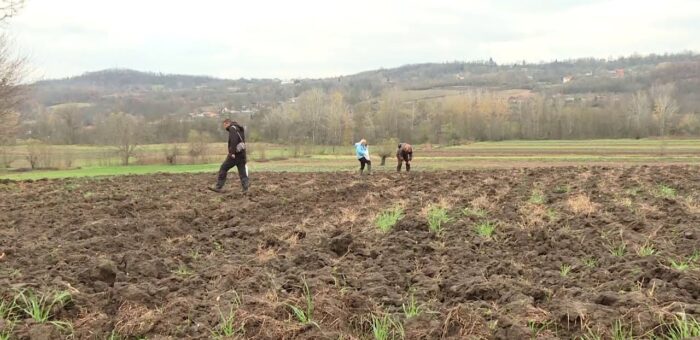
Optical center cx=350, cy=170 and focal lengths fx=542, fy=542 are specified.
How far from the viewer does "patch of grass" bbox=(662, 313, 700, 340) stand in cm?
383

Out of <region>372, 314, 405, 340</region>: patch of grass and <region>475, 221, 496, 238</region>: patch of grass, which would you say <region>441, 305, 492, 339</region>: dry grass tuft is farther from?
<region>475, 221, 496, 238</region>: patch of grass

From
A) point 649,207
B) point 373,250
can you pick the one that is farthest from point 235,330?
point 649,207

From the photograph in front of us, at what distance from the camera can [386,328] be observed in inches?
171

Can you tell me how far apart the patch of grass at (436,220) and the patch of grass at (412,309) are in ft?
11.3

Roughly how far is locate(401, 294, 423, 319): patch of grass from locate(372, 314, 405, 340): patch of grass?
15 cm

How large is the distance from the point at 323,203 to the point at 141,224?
4.99 m

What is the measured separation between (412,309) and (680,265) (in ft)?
11.4

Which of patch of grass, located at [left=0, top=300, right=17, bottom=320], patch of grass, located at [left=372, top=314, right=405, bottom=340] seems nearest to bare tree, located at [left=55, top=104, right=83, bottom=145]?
patch of grass, located at [left=0, top=300, right=17, bottom=320]

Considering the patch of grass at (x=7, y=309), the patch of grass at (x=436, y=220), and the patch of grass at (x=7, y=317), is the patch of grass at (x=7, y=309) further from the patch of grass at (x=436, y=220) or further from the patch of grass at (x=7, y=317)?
the patch of grass at (x=436, y=220)

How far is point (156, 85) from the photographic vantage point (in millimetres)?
187125

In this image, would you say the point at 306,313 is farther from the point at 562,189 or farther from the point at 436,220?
the point at 562,189

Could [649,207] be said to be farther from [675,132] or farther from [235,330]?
[675,132]

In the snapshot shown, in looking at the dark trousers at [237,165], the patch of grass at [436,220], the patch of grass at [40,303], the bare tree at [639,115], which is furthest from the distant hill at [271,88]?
the patch of grass at [40,303]

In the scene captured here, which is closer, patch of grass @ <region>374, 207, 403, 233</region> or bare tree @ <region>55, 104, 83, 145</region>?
patch of grass @ <region>374, 207, 403, 233</region>
